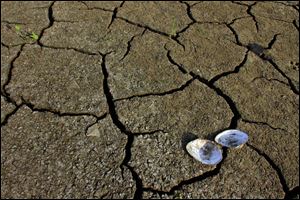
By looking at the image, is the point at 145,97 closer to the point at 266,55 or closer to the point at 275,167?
the point at 275,167

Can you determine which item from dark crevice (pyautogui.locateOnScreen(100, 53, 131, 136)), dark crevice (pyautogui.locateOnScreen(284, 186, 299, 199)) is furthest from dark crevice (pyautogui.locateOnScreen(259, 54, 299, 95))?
dark crevice (pyautogui.locateOnScreen(100, 53, 131, 136))

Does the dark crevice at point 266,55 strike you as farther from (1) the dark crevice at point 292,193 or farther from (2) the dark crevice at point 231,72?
(1) the dark crevice at point 292,193

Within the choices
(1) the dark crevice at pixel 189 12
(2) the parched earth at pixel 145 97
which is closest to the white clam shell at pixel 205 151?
(2) the parched earth at pixel 145 97

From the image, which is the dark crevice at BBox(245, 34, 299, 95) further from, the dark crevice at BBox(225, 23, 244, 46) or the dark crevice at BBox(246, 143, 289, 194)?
the dark crevice at BBox(246, 143, 289, 194)

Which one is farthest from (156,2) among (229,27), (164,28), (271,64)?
(271,64)

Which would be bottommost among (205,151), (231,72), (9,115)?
(9,115)

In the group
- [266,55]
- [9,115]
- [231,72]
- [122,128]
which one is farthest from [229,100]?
[9,115]
